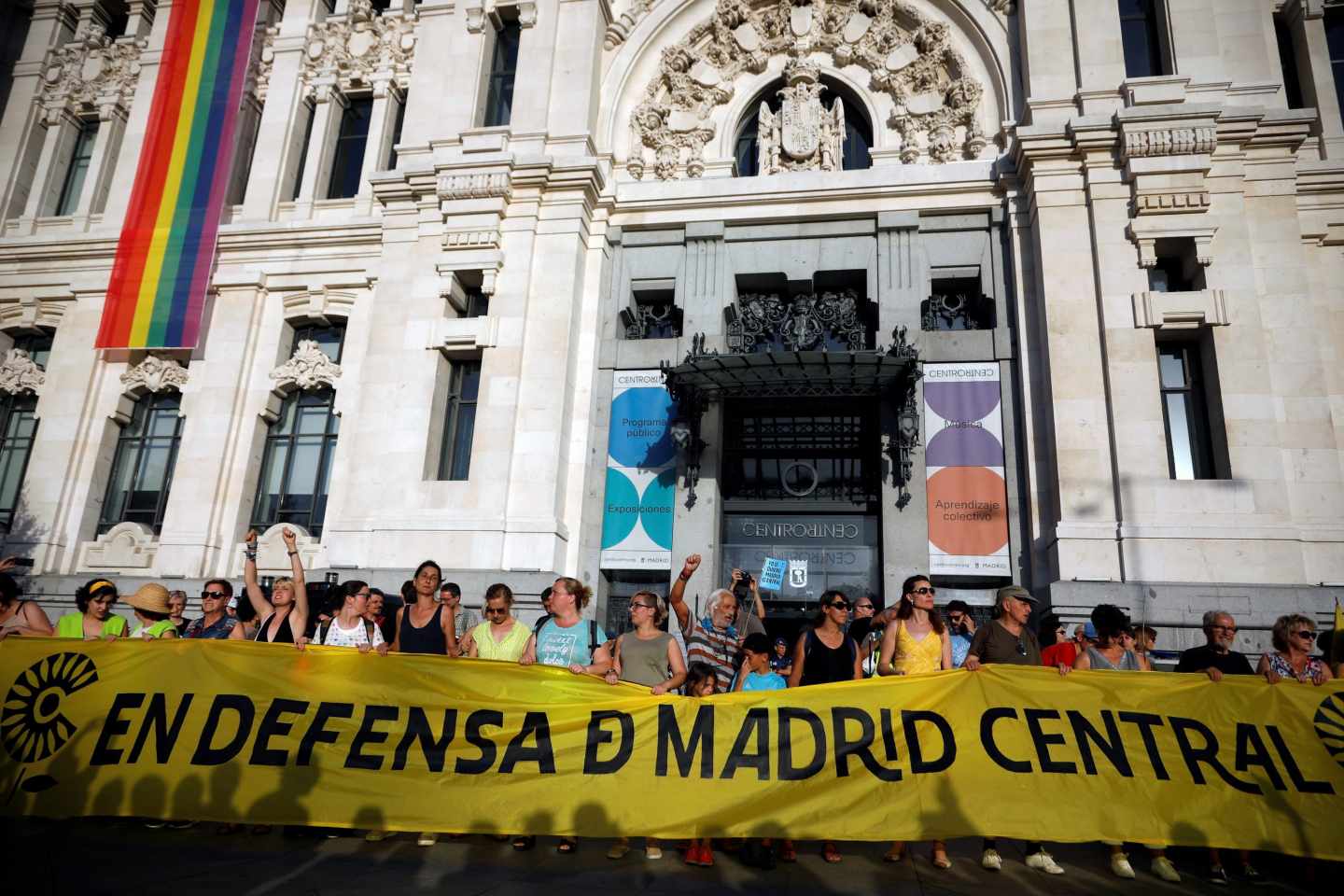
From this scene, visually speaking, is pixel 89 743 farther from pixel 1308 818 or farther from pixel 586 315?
pixel 586 315

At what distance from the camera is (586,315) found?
16.2 meters

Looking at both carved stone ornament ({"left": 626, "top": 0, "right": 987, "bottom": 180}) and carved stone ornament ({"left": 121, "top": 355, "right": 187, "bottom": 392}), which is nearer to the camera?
carved stone ornament ({"left": 626, "top": 0, "right": 987, "bottom": 180})

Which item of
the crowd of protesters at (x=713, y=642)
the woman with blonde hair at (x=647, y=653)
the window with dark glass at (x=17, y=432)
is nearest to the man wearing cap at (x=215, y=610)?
the crowd of protesters at (x=713, y=642)

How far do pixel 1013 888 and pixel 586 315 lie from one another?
1260 centimetres

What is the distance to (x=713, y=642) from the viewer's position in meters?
7.78

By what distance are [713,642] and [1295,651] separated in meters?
5.02

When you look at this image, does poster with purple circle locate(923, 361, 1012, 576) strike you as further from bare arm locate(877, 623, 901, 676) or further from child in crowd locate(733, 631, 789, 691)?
child in crowd locate(733, 631, 789, 691)

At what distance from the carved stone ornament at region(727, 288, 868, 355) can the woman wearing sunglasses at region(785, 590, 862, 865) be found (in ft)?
27.7

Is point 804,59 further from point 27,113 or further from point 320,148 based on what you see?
point 27,113

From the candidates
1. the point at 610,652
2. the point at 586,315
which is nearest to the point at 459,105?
the point at 586,315

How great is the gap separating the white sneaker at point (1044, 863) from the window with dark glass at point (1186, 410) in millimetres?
8964

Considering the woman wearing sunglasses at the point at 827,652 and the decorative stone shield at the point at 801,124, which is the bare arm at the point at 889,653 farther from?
the decorative stone shield at the point at 801,124

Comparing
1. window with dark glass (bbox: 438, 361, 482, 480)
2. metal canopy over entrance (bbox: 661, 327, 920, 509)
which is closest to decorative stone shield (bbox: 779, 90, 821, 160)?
metal canopy over entrance (bbox: 661, 327, 920, 509)

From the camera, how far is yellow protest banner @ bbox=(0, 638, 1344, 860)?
609 centimetres
